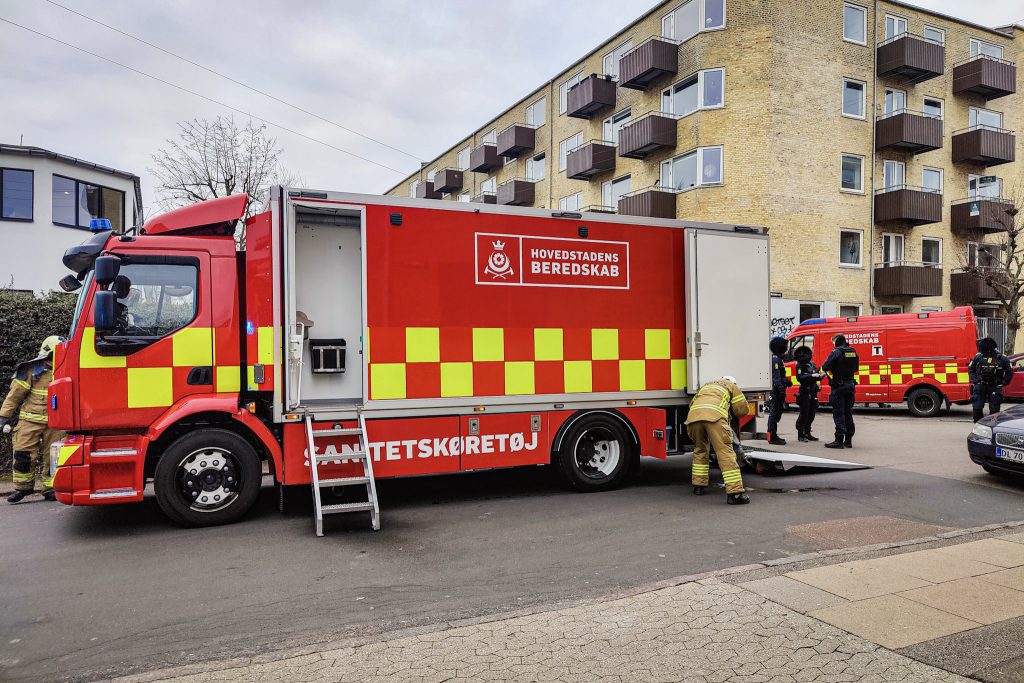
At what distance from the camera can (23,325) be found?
10.1m

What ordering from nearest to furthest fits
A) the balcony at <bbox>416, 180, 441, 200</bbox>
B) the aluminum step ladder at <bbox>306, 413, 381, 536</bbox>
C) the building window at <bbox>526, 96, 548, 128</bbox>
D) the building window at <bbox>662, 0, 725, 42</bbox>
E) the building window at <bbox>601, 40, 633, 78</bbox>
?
the aluminum step ladder at <bbox>306, 413, 381, 536</bbox>, the building window at <bbox>662, 0, 725, 42</bbox>, the building window at <bbox>601, 40, 633, 78</bbox>, the building window at <bbox>526, 96, 548, 128</bbox>, the balcony at <bbox>416, 180, 441, 200</bbox>

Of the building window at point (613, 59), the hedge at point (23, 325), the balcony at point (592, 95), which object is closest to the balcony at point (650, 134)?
the balcony at point (592, 95)

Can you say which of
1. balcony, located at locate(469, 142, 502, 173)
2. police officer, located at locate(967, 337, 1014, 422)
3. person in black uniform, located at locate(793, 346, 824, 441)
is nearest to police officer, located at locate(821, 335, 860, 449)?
person in black uniform, located at locate(793, 346, 824, 441)

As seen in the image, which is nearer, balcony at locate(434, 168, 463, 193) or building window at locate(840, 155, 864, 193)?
building window at locate(840, 155, 864, 193)

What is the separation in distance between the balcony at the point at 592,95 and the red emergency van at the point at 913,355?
15515 millimetres

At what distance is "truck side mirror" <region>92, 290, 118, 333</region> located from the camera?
6125 millimetres

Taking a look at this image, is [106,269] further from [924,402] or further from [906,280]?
[906,280]

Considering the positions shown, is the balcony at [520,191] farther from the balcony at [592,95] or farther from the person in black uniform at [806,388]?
the person in black uniform at [806,388]

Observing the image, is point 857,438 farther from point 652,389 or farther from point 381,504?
point 381,504

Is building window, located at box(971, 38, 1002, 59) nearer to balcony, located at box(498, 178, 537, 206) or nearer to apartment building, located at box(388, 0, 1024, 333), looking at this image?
apartment building, located at box(388, 0, 1024, 333)

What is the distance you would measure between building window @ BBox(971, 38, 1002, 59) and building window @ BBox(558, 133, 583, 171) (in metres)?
15.6

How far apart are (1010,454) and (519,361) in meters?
5.50

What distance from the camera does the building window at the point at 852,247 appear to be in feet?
84.7

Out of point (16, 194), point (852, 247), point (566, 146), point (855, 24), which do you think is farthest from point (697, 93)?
point (16, 194)
